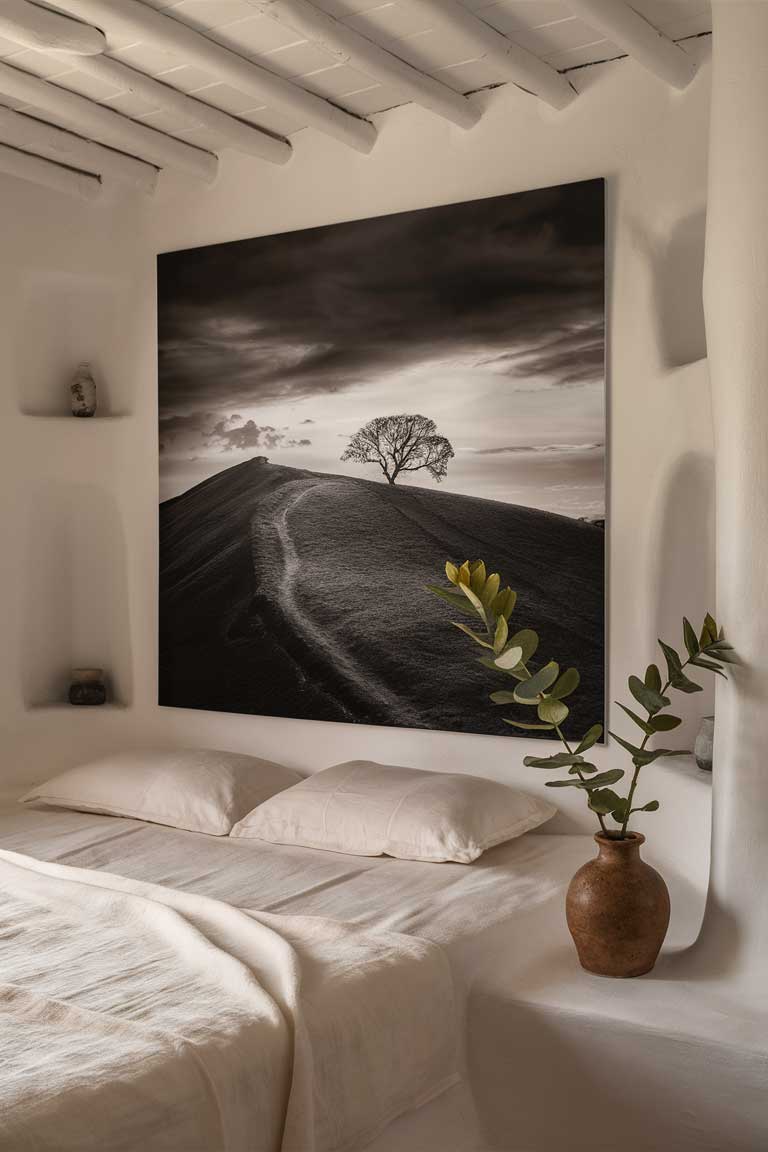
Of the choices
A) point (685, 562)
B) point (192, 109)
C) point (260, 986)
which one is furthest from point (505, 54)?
point (260, 986)

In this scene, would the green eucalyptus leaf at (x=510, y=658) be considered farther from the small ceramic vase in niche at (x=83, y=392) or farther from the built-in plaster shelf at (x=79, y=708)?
the small ceramic vase in niche at (x=83, y=392)

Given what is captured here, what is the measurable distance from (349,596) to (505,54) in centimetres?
170

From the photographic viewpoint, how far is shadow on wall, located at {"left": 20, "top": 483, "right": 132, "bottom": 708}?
4297mm

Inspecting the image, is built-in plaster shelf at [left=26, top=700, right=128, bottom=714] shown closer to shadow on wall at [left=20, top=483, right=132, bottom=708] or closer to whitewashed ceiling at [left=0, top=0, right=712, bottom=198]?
shadow on wall at [left=20, top=483, right=132, bottom=708]

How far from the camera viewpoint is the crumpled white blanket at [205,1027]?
1.77 metres

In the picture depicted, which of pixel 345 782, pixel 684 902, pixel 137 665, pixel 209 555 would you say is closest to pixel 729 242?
pixel 684 902

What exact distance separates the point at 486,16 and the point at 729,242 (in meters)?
1.08

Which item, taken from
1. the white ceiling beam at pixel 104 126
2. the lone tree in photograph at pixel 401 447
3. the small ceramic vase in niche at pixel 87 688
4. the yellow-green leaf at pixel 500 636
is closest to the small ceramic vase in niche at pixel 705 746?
the yellow-green leaf at pixel 500 636

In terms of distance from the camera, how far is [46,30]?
9.30ft

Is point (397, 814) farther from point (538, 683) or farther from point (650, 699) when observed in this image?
point (650, 699)

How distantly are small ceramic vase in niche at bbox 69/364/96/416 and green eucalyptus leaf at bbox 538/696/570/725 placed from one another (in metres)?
2.52

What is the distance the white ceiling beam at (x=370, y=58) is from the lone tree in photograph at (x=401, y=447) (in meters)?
0.93

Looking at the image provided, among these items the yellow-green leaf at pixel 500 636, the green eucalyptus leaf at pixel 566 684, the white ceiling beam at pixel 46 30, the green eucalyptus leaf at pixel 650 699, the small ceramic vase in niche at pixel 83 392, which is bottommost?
the green eucalyptus leaf at pixel 650 699

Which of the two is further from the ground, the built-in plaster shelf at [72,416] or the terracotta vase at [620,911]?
the built-in plaster shelf at [72,416]
